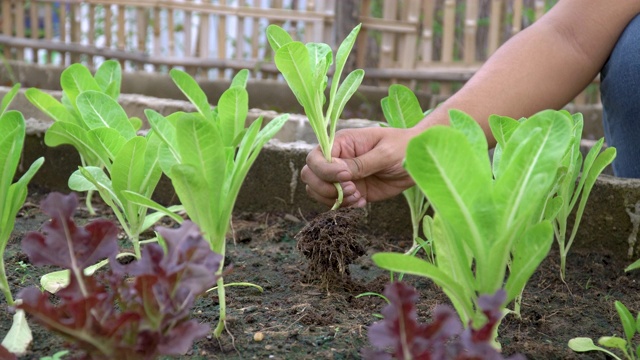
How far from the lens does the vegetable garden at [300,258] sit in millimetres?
887

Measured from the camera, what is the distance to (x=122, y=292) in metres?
0.93

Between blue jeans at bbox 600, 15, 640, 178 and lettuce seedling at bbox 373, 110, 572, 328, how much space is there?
1116 millimetres

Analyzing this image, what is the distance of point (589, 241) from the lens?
1.85 m

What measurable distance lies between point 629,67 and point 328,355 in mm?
1306

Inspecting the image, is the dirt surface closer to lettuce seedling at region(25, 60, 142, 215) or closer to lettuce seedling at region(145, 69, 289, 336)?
lettuce seedling at region(145, 69, 289, 336)

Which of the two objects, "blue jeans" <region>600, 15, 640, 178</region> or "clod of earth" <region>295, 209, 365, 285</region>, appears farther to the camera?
"blue jeans" <region>600, 15, 640, 178</region>

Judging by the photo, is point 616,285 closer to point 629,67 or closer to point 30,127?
point 629,67

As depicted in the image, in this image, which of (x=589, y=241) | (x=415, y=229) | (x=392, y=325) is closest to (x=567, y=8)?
(x=589, y=241)

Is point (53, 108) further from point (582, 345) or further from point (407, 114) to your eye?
point (582, 345)

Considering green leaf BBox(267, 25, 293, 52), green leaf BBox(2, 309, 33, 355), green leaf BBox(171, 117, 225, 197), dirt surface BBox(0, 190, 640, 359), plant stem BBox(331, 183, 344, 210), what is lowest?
dirt surface BBox(0, 190, 640, 359)

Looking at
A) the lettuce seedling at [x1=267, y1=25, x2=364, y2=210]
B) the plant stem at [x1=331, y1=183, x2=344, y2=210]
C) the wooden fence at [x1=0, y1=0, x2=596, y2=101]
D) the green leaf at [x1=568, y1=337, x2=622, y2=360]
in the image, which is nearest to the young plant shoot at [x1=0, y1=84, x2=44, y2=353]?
the lettuce seedling at [x1=267, y1=25, x2=364, y2=210]

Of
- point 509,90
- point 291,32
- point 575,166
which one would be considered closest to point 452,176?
point 575,166

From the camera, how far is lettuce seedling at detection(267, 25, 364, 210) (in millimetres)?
1309

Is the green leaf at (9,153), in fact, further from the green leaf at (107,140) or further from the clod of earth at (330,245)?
the clod of earth at (330,245)
